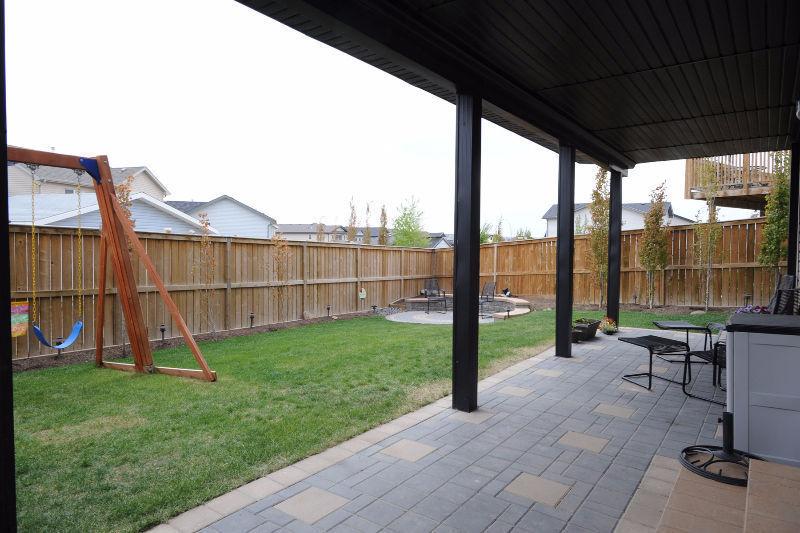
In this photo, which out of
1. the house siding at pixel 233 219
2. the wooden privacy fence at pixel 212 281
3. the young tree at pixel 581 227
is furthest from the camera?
the house siding at pixel 233 219

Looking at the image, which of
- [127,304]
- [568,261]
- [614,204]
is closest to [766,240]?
[614,204]

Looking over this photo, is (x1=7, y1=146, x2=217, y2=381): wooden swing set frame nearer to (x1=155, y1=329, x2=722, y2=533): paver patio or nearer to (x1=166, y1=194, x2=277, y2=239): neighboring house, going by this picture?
(x1=155, y1=329, x2=722, y2=533): paver patio

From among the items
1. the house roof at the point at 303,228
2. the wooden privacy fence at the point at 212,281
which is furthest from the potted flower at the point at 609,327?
the house roof at the point at 303,228

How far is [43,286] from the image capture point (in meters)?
5.76

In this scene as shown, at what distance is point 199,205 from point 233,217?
2216mm

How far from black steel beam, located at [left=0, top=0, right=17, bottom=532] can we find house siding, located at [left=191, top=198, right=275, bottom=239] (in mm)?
27023

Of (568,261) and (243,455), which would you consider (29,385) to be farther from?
(568,261)

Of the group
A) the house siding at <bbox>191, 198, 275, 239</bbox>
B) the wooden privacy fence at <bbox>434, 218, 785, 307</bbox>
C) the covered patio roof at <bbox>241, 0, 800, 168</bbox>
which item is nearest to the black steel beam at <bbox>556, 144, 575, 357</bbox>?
the covered patio roof at <bbox>241, 0, 800, 168</bbox>

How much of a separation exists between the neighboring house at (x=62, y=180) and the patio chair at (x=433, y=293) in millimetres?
10927

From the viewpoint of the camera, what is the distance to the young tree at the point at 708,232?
9773 mm

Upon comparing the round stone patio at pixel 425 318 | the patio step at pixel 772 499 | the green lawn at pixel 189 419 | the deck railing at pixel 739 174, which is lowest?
the round stone patio at pixel 425 318

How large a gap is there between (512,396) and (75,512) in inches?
128

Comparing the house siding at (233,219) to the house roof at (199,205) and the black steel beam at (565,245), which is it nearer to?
the house roof at (199,205)

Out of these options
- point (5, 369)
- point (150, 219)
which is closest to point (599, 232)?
point (5, 369)
